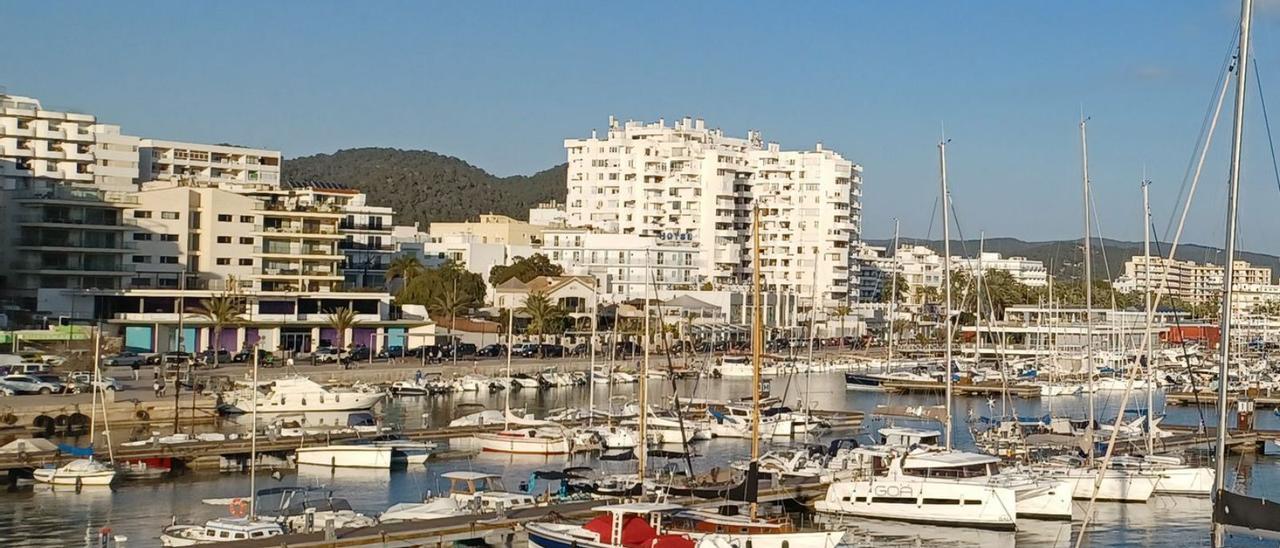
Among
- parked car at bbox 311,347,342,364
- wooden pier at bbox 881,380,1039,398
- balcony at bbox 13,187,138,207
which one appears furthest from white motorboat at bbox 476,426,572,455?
balcony at bbox 13,187,138,207

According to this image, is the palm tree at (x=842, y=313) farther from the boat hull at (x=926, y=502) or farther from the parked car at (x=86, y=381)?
the boat hull at (x=926, y=502)

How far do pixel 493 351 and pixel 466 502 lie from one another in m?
55.9

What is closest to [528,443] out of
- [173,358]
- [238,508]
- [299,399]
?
[299,399]

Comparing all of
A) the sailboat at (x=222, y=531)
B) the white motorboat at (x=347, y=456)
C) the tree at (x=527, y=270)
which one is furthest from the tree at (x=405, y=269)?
the sailboat at (x=222, y=531)

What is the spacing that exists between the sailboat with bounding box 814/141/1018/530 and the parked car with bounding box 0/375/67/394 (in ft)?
112

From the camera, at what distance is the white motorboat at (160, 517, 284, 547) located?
94.0 feet

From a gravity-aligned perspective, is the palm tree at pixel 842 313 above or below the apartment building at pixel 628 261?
below

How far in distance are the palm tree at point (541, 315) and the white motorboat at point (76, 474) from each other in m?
54.3

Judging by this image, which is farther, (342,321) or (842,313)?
(842,313)

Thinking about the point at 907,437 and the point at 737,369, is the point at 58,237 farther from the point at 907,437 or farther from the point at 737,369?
the point at 907,437

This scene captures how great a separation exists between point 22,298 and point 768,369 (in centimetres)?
4127

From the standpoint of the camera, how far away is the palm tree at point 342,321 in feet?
270

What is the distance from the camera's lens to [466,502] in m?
33.7

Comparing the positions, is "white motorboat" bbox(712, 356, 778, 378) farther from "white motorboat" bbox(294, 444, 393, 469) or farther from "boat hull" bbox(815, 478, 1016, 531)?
"boat hull" bbox(815, 478, 1016, 531)
